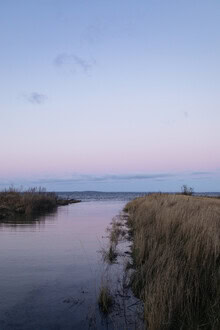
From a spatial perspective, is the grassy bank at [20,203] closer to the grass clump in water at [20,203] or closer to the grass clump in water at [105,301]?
the grass clump in water at [20,203]

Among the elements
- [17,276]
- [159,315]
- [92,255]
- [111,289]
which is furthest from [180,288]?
[92,255]

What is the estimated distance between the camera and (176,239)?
1055 centimetres

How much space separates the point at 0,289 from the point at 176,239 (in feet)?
17.0

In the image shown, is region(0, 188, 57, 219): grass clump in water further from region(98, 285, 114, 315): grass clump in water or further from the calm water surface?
region(98, 285, 114, 315): grass clump in water

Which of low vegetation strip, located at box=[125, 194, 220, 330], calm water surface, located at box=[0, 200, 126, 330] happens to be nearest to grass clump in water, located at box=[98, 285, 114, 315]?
calm water surface, located at box=[0, 200, 126, 330]

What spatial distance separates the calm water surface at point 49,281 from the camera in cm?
636

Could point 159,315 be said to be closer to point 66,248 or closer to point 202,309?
point 202,309

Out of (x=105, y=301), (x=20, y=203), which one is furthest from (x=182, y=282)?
(x=20, y=203)

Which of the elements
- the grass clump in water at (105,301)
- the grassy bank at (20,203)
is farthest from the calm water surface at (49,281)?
the grassy bank at (20,203)

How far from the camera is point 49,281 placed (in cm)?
865

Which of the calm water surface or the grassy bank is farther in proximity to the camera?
the grassy bank

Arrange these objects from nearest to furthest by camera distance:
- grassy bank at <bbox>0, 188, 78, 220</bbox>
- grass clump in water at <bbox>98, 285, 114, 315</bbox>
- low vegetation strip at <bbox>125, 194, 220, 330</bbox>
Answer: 1. low vegetation strip at <bbox>125, 194, 220, 330</bbox>
2. grass clump in water at <bbox>98, 285, 114, 315</bbox>
3. grassy bank at <bbox>0, 188, 78, 220</bbox>

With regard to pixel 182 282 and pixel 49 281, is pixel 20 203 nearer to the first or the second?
pixel 49 281

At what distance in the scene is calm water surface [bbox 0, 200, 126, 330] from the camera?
636 cm
